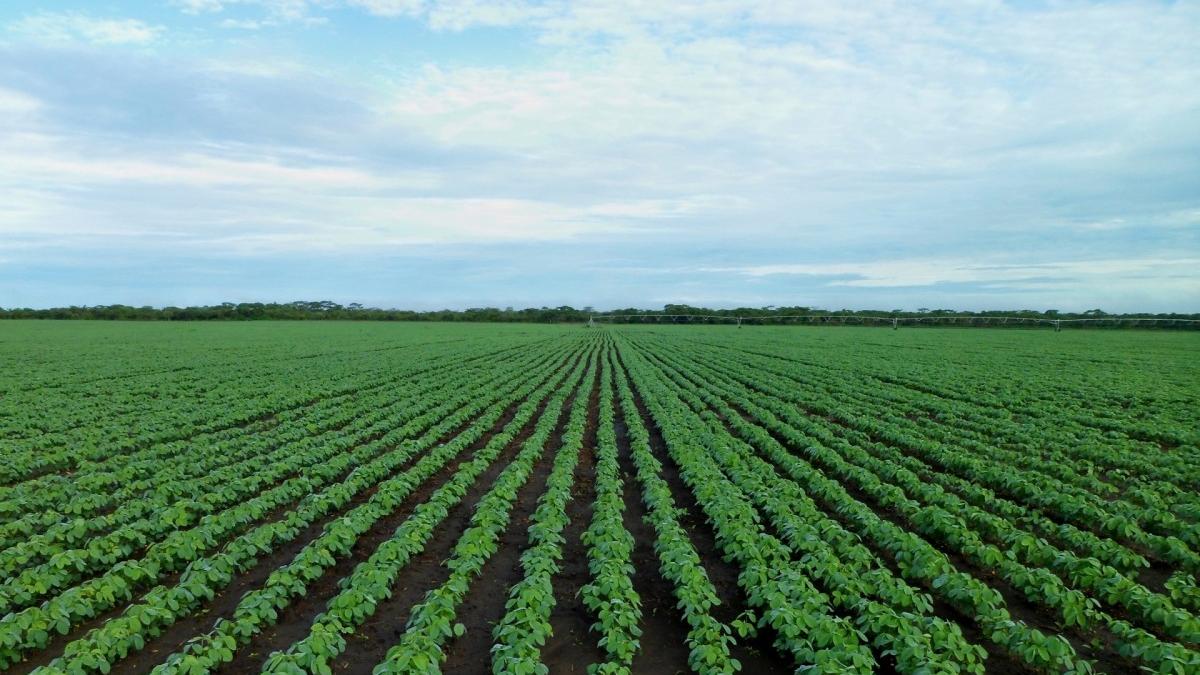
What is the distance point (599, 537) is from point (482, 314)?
12209 cm

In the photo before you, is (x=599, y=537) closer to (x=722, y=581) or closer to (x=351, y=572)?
(x=722, y=581)

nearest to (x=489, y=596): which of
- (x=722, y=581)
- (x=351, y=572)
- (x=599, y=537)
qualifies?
(x=599, y=537)

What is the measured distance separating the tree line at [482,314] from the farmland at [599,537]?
8314 cm

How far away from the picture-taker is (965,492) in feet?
36.3

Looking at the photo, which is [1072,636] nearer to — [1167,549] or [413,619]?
[1167,549]

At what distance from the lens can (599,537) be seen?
838cm

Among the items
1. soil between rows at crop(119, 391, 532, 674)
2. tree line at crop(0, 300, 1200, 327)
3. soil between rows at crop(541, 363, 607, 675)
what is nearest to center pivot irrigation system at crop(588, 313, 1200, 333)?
tree line at crop(0, 300, 1200, 327)

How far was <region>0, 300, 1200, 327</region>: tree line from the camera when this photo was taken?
94.0m

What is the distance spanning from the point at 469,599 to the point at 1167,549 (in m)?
8.65

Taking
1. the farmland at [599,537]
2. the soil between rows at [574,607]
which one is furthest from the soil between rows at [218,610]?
the soil between rows at [574,607]

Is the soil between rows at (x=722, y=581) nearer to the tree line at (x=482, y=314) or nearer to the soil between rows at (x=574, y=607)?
the soil between rows at (x=574, y=607)

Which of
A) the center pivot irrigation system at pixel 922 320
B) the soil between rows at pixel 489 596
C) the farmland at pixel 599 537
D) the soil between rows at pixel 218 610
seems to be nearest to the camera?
the farmland at pixel 599 537

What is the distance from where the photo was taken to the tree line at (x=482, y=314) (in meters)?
94.0

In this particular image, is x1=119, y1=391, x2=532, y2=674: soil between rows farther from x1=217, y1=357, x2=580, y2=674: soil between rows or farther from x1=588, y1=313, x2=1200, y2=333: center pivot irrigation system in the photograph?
x1=588, y1=313, x2=1200, y2=333: center pivot irrigation system
